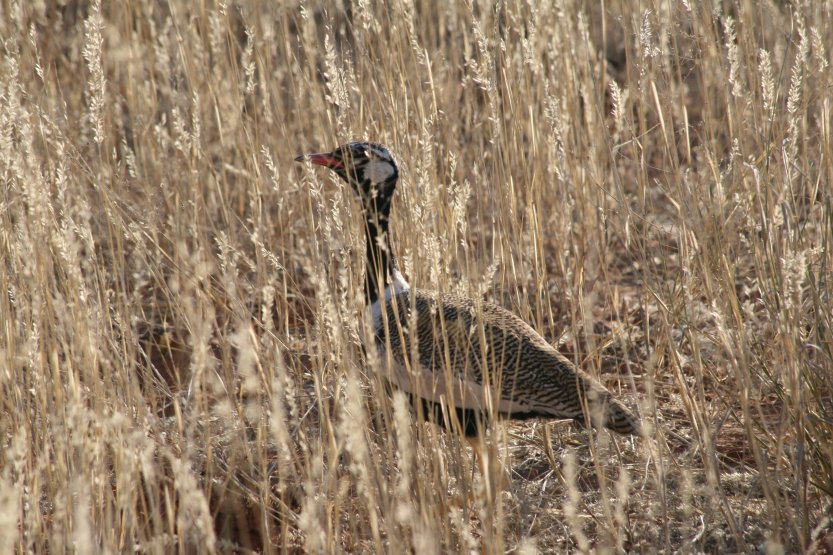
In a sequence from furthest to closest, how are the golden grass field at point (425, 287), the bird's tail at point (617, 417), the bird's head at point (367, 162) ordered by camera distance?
the bird's head at point (367, 162) < the bird's tail at point (617, 417) < the golden grass field at point (425, 287)

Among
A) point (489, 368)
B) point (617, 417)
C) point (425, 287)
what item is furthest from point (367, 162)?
point (617, 417)

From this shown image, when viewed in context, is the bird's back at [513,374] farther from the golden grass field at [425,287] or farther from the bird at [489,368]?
the golden grass field at [425,287]

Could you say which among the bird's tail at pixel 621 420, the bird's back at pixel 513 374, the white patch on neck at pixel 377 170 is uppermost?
the white patch on neck at pixel 377 170

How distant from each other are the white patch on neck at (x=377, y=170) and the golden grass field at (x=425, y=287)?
12 cm

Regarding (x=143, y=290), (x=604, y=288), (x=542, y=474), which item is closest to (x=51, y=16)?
(x=143, y=290)

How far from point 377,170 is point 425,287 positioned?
462 mm

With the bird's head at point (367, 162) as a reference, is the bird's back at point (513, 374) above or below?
below

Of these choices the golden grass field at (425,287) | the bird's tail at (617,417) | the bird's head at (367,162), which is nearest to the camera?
the golden grass field at (425,287)

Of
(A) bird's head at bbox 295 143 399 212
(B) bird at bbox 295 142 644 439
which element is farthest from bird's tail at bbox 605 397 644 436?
(A) bird's head at bbox 295 143 399 212

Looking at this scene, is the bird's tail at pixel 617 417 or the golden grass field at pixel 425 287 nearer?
the golden grass field at pixel 425 287

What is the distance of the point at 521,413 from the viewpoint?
2.70 m

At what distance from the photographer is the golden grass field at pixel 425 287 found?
80.4 inches

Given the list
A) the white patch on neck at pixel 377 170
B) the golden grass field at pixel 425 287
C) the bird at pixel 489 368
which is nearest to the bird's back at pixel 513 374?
the bird at pixel 489 368

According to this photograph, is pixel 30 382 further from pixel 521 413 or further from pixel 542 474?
pixel 542 474
